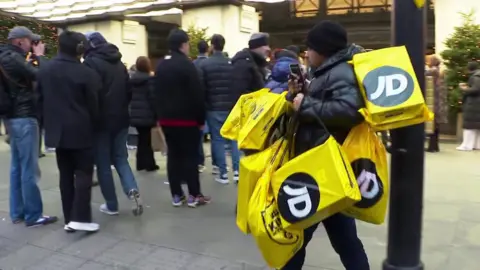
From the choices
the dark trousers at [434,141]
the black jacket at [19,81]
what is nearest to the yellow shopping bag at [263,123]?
the black jacket at [19,81]

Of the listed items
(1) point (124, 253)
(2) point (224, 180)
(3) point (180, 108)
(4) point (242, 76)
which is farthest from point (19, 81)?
(2) point (224, 180)

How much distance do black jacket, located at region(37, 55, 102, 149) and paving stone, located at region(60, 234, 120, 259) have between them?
85cm

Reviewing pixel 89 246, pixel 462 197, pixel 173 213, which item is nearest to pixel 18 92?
pixel 89 246

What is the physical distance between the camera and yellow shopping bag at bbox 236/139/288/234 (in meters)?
3.13

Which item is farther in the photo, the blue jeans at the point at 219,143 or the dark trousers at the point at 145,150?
the dark trousers at the point at 145,150

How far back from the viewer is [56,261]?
15.0 feet

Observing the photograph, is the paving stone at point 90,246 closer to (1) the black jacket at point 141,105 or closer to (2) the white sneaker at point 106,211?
(2) the white sneaker at point 106,211

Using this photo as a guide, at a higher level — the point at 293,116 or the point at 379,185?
the point at 293,116

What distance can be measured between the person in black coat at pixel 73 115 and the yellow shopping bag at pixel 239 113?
5.26 feet

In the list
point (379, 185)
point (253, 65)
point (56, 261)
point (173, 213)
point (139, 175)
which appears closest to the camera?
point (379, 185)

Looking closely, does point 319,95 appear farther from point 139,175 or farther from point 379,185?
point 139,175

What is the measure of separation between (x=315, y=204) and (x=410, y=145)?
0.70 meters

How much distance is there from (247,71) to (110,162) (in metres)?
1.80

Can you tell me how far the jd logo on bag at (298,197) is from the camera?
2811 mm
